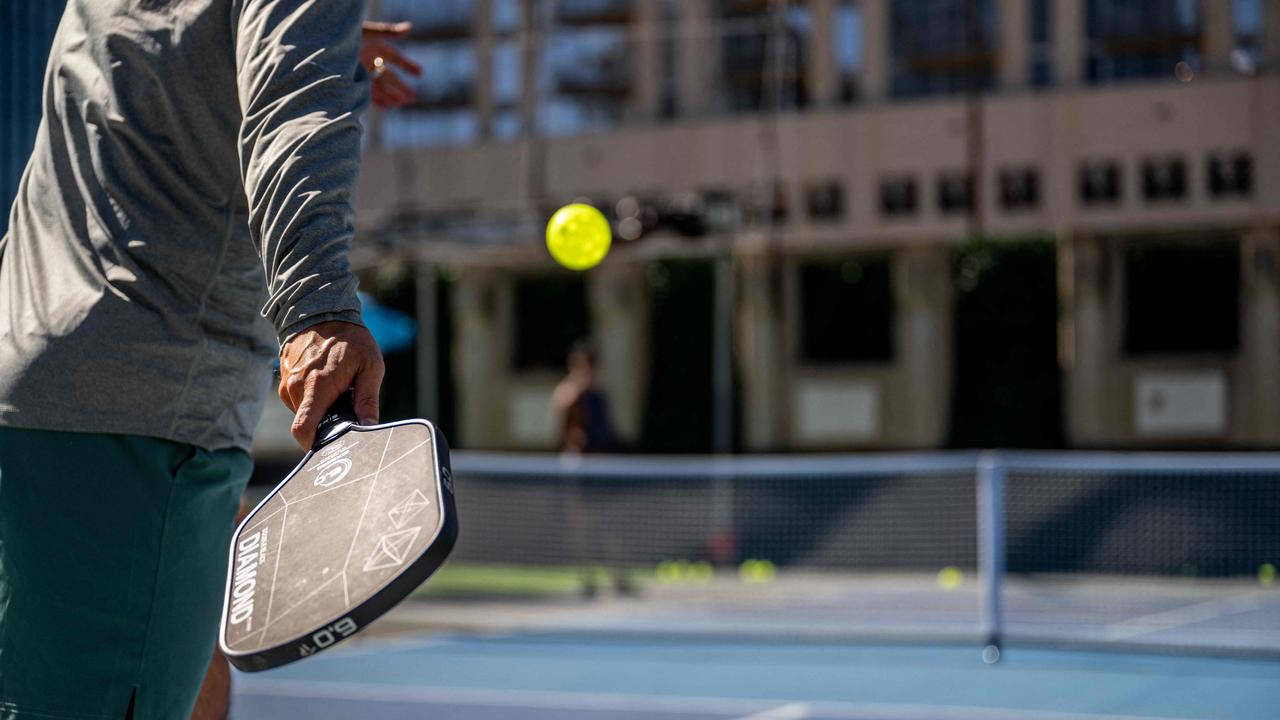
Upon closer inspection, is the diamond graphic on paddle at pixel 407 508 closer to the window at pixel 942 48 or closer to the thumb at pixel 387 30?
the thumb at pixel 387 30

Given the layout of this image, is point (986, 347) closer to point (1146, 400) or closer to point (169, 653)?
point (1146, 400)

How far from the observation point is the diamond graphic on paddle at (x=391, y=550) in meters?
1.42

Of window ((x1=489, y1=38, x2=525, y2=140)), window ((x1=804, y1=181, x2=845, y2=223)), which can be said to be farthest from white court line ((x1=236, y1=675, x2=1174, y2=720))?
window ((x1=489, y1=38, x2=525, y2=140))

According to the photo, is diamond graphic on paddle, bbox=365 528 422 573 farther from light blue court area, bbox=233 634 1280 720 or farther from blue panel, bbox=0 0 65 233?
light blue court area, bbox=233 634 1280 720

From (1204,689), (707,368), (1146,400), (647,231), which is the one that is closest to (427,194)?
(707,368)

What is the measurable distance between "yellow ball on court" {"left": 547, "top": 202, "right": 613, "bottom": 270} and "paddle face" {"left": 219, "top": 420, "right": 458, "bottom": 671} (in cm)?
348

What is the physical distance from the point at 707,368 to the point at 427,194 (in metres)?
8.74

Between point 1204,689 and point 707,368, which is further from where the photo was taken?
point 707,368

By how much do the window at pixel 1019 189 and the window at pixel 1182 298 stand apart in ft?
7.33

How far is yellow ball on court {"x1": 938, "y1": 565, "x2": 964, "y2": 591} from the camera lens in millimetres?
10758

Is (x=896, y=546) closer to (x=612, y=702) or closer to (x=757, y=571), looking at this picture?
(x=757, y=571)

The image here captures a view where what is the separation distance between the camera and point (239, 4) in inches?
71.4

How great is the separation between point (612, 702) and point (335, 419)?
5.03 meters

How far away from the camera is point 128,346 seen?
1883mm
